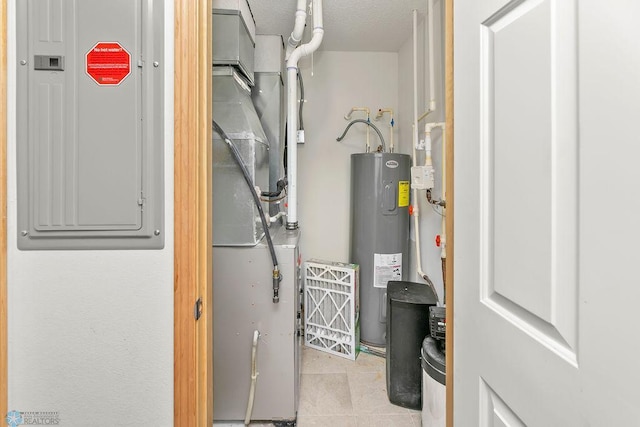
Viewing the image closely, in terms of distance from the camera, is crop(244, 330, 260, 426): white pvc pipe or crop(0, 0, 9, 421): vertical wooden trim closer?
crop(0, 0, 9, 421): vertical wooden trim

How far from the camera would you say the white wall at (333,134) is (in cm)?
283

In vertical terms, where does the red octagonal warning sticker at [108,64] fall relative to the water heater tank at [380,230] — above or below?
above

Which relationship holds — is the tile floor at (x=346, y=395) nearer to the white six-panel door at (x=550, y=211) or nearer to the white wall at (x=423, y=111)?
the white wall at (x=423, y=111)

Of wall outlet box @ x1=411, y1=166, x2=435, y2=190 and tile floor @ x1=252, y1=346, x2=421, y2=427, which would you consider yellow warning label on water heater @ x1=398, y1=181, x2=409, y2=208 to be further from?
tile floor @ x1=252, y1=346, x2=421, y2=427

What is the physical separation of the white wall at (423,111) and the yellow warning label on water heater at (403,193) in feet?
0.22

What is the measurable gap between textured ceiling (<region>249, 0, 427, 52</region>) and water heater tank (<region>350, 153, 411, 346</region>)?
977 mm

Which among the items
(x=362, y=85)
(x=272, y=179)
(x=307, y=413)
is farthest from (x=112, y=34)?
(x=362, y=85)

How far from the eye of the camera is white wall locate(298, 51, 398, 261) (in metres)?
2.83

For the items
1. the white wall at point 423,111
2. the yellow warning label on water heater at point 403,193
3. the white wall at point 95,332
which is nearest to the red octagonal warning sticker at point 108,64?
the white wall at point 95,332

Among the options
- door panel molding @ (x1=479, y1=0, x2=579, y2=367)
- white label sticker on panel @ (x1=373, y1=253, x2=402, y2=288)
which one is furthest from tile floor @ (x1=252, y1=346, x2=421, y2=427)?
door panel molding @ (x1=479, y1=0, x2=579, y2=367)

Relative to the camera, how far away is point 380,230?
246 centimetres

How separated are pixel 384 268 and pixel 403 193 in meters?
0.61

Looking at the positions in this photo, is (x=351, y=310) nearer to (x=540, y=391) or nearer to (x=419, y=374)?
(x=419, y=374)

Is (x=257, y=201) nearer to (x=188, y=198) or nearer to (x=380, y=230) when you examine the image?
(x=188, y=198)
